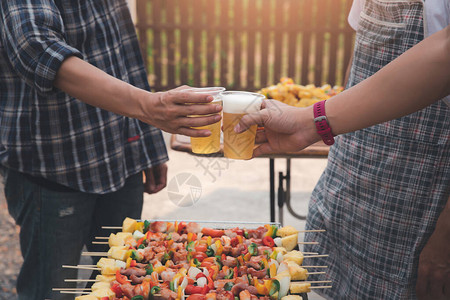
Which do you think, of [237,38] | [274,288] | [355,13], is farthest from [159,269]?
[237,38]

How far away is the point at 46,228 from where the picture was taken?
77.7 inches

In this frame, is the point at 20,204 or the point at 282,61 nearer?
the point at 20,204

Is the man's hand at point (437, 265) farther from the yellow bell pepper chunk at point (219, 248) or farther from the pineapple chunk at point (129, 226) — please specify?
the pineapple chunk at point (129, 226)

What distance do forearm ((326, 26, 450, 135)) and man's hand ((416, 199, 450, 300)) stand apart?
1.22 ft

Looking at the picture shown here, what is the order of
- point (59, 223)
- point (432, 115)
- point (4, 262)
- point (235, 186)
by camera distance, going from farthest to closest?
point (235, 186) → point (4, 262) → point (59, 223) → point (432, 115)

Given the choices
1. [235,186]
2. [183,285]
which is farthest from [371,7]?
[235,186]

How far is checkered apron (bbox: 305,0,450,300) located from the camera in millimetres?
1646

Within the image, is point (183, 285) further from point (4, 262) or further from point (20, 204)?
point (4, 262)

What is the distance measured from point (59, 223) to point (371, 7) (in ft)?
4.90

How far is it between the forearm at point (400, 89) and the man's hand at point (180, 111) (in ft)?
1.40

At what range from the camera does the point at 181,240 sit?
1.82m

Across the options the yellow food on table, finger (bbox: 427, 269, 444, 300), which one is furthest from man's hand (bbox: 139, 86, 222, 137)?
the yellow food on table

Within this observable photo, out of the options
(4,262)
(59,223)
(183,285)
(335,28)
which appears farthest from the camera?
(335,28)

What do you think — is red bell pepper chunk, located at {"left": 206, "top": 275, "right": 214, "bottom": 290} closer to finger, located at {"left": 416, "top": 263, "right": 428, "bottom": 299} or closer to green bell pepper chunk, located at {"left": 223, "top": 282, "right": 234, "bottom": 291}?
green bell pepper chunk, located at {"left": 223, "top": 282, "right": 234, "bottom": 291}
